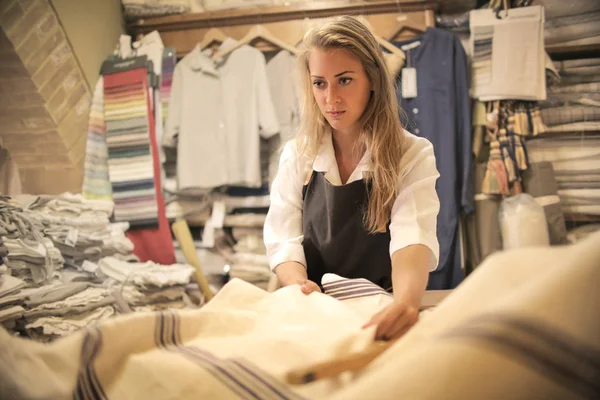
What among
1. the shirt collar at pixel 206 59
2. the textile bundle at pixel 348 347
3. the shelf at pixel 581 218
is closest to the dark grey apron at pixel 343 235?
the textile bundle at pixel 348 347

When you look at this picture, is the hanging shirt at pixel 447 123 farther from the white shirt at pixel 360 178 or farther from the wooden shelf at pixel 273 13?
the white shirt at pixel 360 178

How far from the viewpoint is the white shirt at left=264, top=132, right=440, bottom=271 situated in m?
0.99

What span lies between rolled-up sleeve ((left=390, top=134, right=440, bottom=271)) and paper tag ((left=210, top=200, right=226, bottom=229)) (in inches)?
59.9

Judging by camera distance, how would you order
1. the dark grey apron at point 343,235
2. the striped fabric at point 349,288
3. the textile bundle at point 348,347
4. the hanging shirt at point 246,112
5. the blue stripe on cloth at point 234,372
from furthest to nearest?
the hanging shirt at point 246,112 → the dark grey apron at point 343,235 → the striped fabric at point 349,288 → the blue stripe on cloth at point 234,372 → the textile bundle at point 348,347

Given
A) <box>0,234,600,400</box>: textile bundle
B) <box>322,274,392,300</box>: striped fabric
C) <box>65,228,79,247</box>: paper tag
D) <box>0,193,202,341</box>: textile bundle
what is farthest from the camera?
<box>65,228,79,247</box>: paper tag

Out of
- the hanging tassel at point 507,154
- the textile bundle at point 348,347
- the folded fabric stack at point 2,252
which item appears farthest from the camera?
the hanging tassel at point 507,154

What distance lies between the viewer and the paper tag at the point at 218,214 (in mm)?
2424

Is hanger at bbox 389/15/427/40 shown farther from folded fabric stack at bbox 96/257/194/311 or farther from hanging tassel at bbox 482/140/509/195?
folded fabric stack at bbox 96/257/194/311

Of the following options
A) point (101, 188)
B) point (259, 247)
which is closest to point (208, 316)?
point (259, 247)

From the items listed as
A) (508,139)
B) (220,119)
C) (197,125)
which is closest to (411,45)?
(508,139)

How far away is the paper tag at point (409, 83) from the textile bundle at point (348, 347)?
68.2 inches

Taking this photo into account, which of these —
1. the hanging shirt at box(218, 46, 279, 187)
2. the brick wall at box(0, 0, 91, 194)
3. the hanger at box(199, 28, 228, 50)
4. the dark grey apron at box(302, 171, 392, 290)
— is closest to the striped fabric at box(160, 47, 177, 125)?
the hanger at box(199, 28, 228, 50)

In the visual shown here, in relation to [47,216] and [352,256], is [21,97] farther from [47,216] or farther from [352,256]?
[352,256]

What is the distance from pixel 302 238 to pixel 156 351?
2.27 ft
